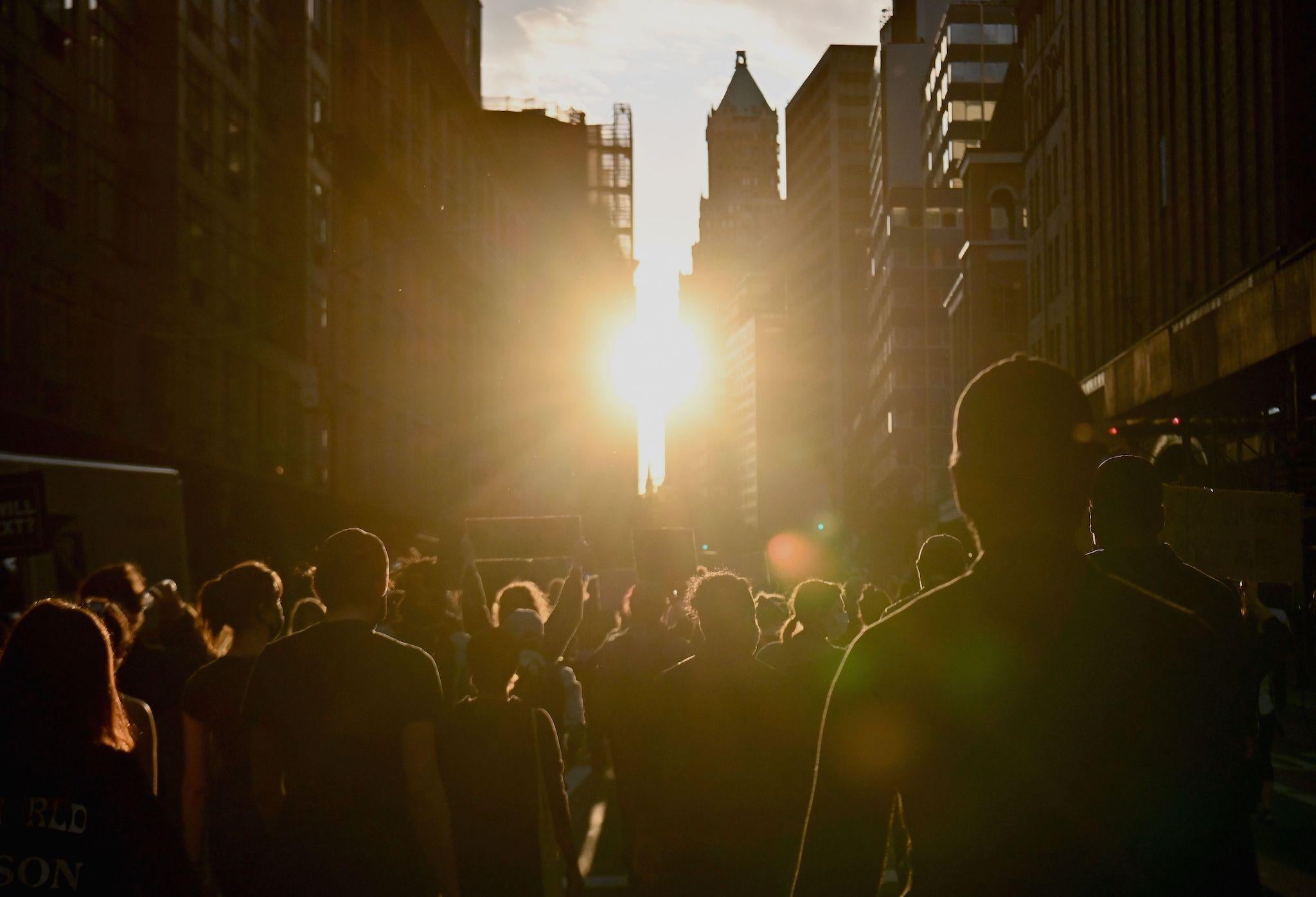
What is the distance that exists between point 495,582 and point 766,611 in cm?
1575

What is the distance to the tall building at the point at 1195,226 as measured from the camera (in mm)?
26750

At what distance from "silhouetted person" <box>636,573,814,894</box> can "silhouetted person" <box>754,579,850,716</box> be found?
43cm

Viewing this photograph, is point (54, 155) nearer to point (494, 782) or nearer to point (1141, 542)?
point (494, 782)

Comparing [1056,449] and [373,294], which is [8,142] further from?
[373,294]

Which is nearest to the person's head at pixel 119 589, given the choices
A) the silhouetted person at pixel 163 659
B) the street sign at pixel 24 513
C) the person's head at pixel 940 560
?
the silhouetted person at pixel 163 659

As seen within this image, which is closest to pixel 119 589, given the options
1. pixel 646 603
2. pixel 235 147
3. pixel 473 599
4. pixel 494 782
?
pixel 473 599

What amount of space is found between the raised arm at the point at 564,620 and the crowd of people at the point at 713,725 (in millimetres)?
34

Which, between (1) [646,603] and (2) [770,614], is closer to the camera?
(1) [646,603]

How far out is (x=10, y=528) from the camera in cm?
1212

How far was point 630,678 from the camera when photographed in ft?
23.2

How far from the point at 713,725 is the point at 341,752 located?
1605 mm

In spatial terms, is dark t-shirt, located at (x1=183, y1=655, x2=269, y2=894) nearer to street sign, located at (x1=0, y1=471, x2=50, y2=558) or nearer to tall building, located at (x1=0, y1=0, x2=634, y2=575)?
street sign, located at (x1=0, y1=471, x2=50, y2=558)

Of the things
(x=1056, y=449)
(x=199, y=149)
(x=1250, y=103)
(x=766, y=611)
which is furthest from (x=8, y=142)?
(x=1056, y=449)

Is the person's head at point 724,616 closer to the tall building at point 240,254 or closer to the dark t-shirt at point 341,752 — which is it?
the dark t-shirt at point 341,752
